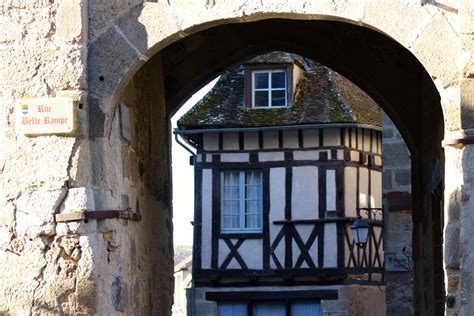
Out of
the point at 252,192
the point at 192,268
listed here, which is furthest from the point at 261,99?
the point at 192,268

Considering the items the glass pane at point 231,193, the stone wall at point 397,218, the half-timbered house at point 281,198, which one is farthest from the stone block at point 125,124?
the glass pane at point 231,193

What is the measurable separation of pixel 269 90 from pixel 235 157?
1134 millimetres

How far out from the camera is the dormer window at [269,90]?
62.6 ft

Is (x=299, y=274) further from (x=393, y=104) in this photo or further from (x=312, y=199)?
(x=393, y=104)

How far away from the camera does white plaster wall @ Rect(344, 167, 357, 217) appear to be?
60.8 ft

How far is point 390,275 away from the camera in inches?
634

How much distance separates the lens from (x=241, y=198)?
18.9 m

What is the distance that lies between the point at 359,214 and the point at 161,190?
34.5 feet

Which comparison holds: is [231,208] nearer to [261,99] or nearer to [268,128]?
[268,128]

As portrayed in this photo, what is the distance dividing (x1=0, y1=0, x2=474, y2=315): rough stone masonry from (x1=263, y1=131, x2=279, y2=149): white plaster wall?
1189cm

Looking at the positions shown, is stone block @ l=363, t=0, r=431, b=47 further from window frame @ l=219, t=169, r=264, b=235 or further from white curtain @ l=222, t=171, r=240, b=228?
white curtain @ l=222, t=171, r=240, b=228

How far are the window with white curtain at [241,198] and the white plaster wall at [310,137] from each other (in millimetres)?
821

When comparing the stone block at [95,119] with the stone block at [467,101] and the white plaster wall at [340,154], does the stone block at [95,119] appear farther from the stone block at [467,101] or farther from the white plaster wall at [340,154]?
the white plaster wall at [340,154]

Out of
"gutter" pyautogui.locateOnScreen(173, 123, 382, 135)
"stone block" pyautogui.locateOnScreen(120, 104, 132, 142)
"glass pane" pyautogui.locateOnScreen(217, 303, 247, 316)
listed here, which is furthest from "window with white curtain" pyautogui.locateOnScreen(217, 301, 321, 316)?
"stone block" pyautogui.locateOnScreen(120, 104, 132, 142)
